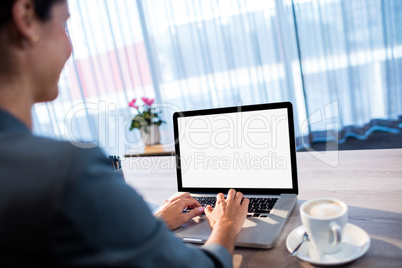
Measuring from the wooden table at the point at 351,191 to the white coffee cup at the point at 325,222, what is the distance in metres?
0.05

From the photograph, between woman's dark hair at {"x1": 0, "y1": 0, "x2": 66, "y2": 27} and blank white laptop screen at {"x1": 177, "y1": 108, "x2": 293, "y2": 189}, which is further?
blank white laptop screen at {"x1": 177, "y1": 108, "x2": 293, "y2": 189}

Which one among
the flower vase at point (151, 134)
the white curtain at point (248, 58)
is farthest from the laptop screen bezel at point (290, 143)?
the white curtain at point (248, 58)

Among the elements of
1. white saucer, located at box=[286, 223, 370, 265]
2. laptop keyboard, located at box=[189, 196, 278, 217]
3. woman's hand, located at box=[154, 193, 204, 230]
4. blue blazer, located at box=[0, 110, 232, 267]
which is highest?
blue blazer, located at box=[0, 110, 232, 267]

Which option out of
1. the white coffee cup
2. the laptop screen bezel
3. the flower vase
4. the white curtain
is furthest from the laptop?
the white curtain

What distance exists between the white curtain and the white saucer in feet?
7.30

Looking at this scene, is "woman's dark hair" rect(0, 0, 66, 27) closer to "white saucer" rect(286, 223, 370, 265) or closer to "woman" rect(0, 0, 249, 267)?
"woman" rect(0, 0, 249, 267)

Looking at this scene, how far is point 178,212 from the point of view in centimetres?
96

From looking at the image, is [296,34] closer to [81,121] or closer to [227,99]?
[227,99]

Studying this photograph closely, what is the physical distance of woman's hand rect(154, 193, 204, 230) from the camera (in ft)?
3.05

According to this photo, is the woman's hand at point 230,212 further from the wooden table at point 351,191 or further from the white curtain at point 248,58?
the white curtain at point 248,58

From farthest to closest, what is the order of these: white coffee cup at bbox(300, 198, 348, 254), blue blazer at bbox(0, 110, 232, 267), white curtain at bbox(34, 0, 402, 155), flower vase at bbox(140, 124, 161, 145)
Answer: white curtain at bbox(34, 0, 402, 155), flower vase at bbox(140, 124, 161, 145), white coffee cup at bbox(300, 198, 348, 254), blue blazer at bbox(0, 110, 232, 267)

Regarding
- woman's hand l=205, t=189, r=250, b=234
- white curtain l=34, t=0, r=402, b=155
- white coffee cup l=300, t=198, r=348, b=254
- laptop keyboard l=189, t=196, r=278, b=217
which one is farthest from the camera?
white curtain l=34, t=0, r=402, b=155

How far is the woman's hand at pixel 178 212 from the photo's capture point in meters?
0.93

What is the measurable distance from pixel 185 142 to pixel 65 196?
0.81 metres
